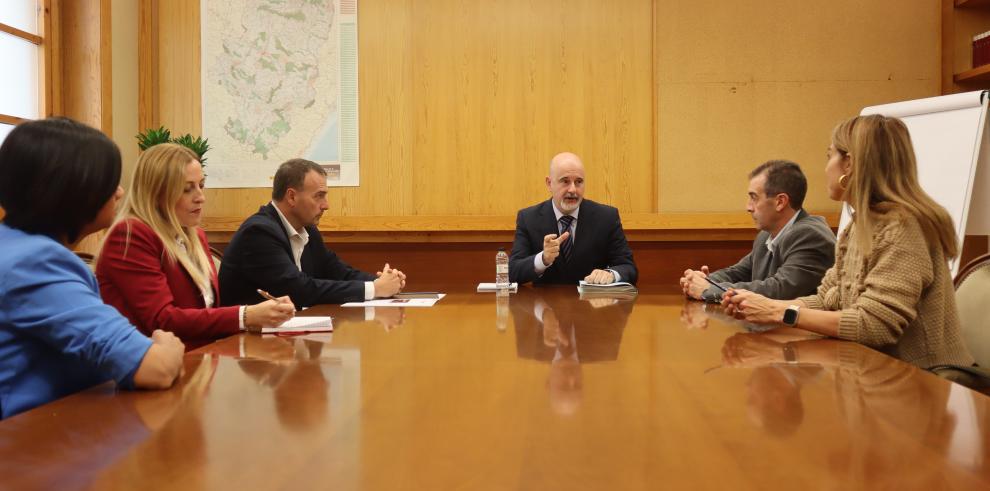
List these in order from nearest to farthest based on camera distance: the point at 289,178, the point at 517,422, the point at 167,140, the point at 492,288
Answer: the point at 517,422 < the point at 289,178 < the point at 492,288 < the point at 167,140

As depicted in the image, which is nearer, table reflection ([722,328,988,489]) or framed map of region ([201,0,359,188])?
table reflection ([722,328,988,489])

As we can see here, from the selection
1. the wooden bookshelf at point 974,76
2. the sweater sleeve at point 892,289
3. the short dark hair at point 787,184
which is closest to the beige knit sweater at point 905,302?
the sweater sleeve at point 892,289

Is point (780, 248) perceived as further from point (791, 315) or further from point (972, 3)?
point (972, 3)

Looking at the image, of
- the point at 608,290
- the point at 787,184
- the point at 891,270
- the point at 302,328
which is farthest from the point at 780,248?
the point at 302,328

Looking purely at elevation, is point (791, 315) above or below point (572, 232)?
below

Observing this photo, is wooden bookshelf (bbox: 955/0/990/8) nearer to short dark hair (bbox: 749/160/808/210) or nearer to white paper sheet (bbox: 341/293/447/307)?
short dark hair (bbox: 749/160/808/210)

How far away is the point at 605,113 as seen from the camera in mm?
5152

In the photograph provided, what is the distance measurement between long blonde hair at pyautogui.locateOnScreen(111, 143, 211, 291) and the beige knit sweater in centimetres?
191

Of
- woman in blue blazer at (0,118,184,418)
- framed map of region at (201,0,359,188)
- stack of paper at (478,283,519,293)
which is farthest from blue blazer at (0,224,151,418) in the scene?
framed map of region at (201,0,359,188)

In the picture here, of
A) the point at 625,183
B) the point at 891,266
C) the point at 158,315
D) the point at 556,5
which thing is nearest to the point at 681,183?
the point at 625,183

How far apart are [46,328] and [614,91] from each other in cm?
439

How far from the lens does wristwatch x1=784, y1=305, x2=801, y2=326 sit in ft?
6.32

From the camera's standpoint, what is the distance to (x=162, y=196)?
92.6 inches

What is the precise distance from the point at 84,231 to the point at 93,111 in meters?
3.93
